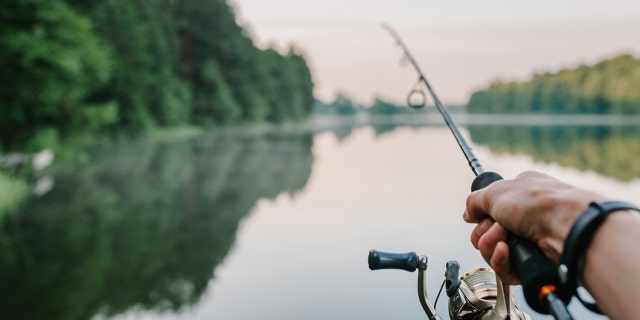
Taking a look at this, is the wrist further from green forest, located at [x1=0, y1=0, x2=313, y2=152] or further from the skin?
green forest, located at [x1=0, y1=0, x2=313, y2=152]

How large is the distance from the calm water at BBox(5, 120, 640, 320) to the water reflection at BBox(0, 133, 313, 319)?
30 mm

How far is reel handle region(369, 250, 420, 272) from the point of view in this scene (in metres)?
2.01

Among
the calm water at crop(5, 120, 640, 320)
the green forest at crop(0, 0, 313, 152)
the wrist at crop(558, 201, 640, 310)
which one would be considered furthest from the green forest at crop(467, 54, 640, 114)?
the wrist at crop(558, 201, 640, 310)

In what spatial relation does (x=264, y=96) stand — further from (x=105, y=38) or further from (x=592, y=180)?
(x=592, y=180)

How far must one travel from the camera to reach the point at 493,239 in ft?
4.32

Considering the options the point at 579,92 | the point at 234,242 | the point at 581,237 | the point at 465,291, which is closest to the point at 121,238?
the point at 234,242

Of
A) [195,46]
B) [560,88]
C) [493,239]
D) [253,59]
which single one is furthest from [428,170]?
[560,88]

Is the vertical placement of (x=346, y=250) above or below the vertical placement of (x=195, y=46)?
below

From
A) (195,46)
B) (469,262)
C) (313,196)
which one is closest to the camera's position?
(469,262)

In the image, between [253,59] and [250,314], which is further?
[253,59]

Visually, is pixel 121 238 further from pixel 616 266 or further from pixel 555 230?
pixel 616 266

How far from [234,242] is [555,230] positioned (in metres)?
9.58

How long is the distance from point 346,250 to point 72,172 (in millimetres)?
14204

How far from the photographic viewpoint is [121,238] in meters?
10.7
